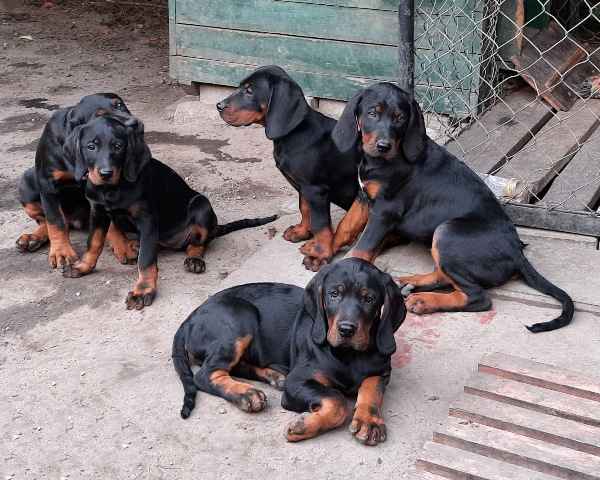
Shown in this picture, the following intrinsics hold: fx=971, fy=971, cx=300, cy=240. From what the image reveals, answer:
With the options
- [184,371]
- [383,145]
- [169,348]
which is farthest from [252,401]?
[383,145]

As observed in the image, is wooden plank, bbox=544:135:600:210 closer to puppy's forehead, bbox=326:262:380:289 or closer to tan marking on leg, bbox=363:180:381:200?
tan marking on leg, bbox=363:180:381:200

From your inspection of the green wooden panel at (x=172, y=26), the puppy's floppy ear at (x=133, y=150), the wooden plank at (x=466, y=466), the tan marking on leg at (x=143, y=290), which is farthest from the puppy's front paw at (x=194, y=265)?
the green wooden panel at (x=172, y=26)

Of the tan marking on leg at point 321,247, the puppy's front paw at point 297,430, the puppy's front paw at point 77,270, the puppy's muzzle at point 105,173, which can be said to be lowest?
the puppy's front paw at point 77,270

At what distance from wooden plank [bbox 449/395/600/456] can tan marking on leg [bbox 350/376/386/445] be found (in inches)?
11.5

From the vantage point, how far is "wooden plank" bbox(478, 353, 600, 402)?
3.95 m

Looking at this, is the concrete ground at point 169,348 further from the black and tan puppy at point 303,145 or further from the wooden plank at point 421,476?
the black and tan puppy at point 303,145

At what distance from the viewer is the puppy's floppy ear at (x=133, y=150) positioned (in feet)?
17.1

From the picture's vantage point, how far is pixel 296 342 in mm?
4176

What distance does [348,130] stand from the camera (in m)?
5.04

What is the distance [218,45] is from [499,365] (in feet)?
15.2

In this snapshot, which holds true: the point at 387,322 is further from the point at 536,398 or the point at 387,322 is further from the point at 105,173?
the point at 105,173

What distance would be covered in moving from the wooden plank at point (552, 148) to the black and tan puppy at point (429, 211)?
0.99 m

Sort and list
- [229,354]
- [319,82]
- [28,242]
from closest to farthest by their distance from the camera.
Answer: [229,354], [28,242], [319,82]

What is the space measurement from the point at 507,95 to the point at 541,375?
365 centimetres
